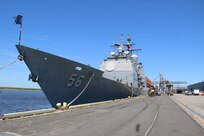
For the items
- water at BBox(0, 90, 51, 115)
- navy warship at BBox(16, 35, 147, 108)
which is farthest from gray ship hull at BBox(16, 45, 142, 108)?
water at BBox(0, 90, 51, 115)

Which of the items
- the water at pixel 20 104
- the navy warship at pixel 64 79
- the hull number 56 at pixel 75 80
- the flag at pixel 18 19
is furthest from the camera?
the water at pixel 20 104

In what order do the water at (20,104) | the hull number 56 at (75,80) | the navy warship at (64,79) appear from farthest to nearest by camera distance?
the water at (20,104), the hull number 56 at (75,80), the navy warship at (64,79)

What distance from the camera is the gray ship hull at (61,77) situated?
14371 millimetres

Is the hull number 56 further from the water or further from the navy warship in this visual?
the water

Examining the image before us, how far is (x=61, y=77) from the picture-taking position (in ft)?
52.7

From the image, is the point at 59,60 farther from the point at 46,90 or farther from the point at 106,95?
the point at 106,95

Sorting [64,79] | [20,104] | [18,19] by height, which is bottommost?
[20,104]

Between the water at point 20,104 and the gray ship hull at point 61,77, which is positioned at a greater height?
the gray ship hull at point 61,77

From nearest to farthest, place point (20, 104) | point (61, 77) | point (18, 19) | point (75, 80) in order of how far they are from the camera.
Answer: point (18, 19)
point (61, 77)
point (75, 80)
point (20, 104)

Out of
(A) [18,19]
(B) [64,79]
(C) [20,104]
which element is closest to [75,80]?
(B) [64,79]

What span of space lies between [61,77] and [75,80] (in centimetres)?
153

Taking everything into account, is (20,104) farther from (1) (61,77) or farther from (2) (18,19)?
(2) (18,19)

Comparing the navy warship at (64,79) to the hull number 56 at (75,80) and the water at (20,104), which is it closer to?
the hull number 56 at (75,80)

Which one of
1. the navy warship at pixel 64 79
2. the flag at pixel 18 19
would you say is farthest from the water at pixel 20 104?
the flag at pixel 18 19
